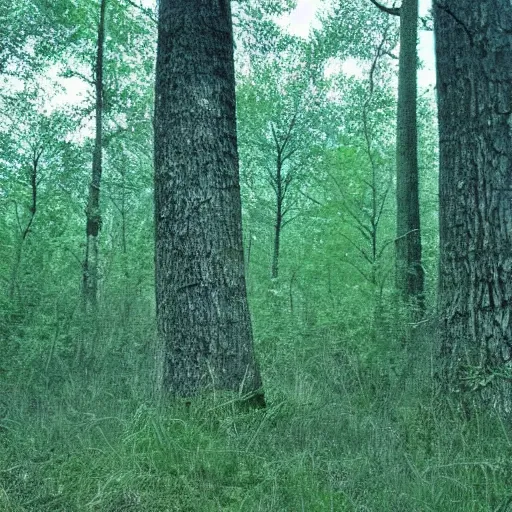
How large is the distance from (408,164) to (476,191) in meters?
5.74

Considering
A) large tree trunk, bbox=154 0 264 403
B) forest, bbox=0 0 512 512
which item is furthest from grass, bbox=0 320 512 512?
large tree trunk, bbox=154 0 264 403

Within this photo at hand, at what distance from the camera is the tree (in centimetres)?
898

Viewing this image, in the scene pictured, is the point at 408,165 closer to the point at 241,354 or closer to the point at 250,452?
the point at 241,354

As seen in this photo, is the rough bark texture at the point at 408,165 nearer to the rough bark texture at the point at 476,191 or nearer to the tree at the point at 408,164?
the tree at the point at 408,164

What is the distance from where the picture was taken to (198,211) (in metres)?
4.69

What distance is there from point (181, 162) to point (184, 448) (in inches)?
90.2

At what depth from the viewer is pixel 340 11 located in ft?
52.5

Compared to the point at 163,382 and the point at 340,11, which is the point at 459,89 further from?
the point at 340,11

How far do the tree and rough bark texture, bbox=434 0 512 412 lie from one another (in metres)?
3.91

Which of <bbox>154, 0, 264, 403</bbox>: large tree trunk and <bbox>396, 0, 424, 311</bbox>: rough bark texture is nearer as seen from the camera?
<bbox>154, 0, 264, 403</bbox>: large tree trunk

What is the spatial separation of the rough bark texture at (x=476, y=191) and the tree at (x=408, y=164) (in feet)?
12.8

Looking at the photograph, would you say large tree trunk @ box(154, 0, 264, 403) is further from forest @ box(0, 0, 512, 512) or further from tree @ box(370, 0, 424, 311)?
tree @ box(370, 0, 424, 311)

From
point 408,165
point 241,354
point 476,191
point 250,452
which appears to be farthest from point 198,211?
point 408,165

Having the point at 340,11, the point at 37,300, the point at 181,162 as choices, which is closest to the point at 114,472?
the point at 181,162
